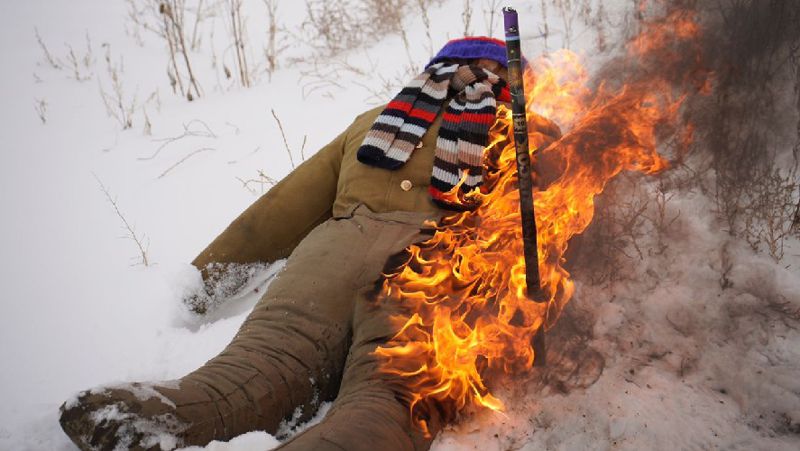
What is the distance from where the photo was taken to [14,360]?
2.24 m

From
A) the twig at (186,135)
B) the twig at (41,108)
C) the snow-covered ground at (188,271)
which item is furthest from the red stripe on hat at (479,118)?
the twig at (41,108)

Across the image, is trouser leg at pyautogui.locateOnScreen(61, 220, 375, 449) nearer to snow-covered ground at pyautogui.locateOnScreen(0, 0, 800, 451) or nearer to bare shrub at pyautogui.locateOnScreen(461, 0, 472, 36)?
snow-covered ground at pyautogui.locateOnScreen(0, 0, 800, 451)

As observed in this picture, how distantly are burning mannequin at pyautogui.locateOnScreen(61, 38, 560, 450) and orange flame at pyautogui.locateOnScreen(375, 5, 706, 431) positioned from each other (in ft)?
0.23

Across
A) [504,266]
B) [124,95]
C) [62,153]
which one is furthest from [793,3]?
[124,95]

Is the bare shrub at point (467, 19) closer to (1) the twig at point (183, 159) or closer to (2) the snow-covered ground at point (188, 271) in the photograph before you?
(2) the snow-covered ground at point (188, 271)

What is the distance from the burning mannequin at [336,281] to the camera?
1372 millimetres

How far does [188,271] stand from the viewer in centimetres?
231

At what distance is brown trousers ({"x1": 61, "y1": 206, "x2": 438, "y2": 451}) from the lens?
133cm

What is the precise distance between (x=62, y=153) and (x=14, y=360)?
2328 mm


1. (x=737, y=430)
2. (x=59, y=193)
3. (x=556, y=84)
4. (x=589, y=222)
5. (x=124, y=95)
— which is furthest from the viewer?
(x=124, y=95)

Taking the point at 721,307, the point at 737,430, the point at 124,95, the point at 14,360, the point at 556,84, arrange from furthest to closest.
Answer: the point at 124,95, the point at 14,360, the point at 556,84, the point at 721,307, the point at 737,430

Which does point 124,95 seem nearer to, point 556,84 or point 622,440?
point 556,84

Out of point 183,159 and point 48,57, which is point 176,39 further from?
point 183,159

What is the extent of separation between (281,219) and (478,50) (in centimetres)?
113
